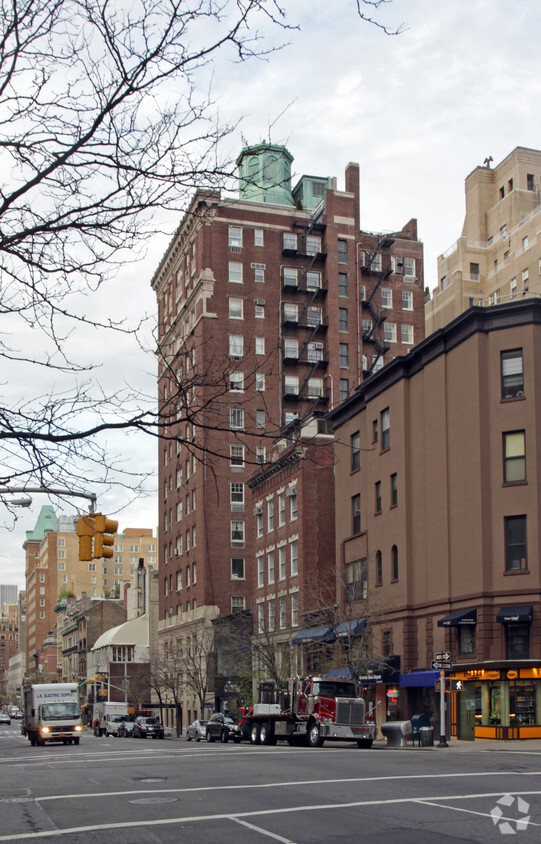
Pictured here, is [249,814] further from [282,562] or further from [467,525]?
[282,562]

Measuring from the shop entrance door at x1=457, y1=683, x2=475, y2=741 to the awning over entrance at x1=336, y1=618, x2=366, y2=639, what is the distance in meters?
6.94

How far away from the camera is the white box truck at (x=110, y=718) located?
7606 centimetres

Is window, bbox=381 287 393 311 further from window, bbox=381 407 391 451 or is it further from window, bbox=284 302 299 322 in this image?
window, bbox=381 407 391 451

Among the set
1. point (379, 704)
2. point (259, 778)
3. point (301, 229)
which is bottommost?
point (379, 704)

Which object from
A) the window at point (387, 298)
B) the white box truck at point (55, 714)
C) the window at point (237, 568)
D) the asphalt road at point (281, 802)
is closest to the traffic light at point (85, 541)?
the asphalt road at point (281, 802)

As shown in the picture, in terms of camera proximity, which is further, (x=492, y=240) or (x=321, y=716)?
(x=492, y=240)

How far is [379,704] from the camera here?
1965 inches

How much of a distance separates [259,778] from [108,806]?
453cm

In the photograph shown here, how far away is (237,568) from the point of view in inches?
3196

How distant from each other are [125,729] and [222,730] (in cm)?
2576

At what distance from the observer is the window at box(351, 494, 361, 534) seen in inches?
2210

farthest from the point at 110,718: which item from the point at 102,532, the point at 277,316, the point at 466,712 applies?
the point at 102,532

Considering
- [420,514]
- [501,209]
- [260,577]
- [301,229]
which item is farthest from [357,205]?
[420,514]

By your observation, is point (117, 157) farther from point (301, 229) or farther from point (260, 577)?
point (301, 229)
